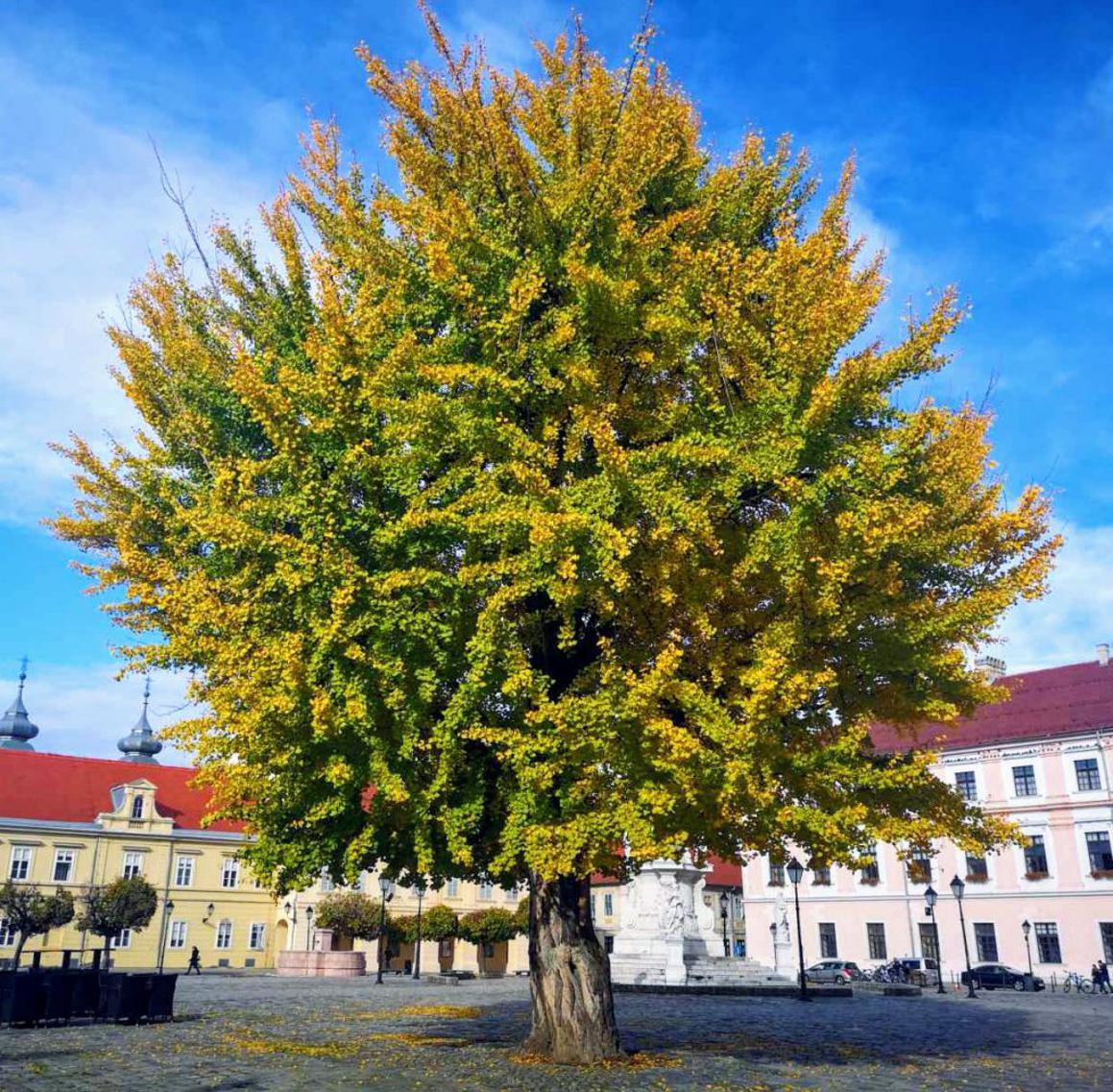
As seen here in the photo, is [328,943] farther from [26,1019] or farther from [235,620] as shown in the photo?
[235,620]

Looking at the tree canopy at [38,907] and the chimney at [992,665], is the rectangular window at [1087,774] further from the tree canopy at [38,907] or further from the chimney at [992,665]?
the tree canopy at [38,907]

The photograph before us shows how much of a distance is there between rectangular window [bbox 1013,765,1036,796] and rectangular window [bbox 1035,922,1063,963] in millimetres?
6278

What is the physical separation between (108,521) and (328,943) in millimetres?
43593

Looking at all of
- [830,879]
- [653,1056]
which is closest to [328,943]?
[830,879]

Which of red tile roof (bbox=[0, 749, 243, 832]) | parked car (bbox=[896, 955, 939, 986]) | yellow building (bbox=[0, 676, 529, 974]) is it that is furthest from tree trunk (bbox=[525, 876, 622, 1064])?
red tile roof (bbox=[0, 749, 243, 832])

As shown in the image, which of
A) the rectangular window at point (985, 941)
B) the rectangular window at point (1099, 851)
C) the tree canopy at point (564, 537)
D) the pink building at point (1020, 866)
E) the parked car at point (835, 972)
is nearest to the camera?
the tree canopy at point (564, 537)

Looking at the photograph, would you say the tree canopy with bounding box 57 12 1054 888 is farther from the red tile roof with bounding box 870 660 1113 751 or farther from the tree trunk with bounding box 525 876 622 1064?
the red tile roof with bounding box 870 660 1113 751

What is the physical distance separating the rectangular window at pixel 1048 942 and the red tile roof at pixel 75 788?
149 ft

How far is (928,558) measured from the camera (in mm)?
13219

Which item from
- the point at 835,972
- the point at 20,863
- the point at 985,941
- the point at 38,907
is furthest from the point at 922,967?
the point at 20,863

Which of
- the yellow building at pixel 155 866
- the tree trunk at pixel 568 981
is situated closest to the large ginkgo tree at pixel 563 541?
the tree trunk at pixel 568 981

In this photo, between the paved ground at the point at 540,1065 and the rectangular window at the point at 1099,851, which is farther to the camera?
the rectangular window at the point at 1099,851

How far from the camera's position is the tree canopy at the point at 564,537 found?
11984 mm

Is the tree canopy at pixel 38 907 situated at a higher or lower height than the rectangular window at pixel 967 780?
lower
